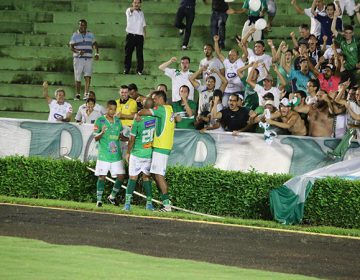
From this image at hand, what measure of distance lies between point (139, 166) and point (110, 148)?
0.89 meters

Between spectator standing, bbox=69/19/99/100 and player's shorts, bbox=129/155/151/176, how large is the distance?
7.45 meters

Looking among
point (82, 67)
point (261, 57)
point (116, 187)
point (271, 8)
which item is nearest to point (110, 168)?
point (116, 187)

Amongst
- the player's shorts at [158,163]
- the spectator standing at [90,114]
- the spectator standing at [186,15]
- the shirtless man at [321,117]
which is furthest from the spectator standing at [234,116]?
the spectator standing at [186,15]

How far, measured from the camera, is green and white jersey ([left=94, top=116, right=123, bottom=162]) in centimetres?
2325

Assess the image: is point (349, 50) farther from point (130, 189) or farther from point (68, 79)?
point (68, 79)

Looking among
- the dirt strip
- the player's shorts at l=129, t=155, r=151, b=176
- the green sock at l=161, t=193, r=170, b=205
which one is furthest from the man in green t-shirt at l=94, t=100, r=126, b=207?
the dirt strip

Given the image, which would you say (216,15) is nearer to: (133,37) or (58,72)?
(133,37)

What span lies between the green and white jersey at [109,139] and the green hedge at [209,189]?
890mm

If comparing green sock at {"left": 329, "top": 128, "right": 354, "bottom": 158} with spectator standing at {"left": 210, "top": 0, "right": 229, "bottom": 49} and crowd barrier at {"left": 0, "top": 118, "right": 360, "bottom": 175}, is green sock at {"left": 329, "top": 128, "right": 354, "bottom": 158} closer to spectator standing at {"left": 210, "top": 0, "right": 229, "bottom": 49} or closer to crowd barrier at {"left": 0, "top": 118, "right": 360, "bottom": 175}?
crowd barrier at {"left": 0, "top": 118, "right": 360, "bottom": 175}

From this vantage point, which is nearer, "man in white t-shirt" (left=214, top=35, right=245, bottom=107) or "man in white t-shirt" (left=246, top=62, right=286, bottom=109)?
"man in white t-shirt" (left=246, top=62, right=286, bottom=109)

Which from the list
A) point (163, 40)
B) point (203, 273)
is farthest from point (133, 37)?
point (203, 273)

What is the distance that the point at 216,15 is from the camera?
97.0ft

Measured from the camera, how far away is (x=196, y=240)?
1881cm

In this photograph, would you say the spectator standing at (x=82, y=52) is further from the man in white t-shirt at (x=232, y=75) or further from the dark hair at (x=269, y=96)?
the dark hair at (x=269, y=96)
